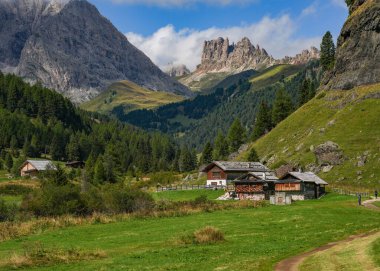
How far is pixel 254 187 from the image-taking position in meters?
104

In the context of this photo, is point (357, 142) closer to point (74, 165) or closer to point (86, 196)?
point (86, 196)

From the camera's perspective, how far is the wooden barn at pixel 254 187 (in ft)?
338

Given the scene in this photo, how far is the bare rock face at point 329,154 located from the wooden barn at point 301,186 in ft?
50.3

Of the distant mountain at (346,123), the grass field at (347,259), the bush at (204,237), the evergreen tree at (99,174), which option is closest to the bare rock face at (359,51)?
the distant mountain at (346,123)

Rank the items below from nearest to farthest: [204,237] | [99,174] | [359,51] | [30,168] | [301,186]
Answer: [204,237] < [301,186] < [99,174] < [359,51] < [30,168]

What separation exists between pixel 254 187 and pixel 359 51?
226ft

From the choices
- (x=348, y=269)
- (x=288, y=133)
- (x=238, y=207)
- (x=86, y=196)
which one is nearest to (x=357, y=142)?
(x=288, y=133)

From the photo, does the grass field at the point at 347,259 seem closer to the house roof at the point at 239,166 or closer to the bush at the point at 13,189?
the house roof at the point at 239,166

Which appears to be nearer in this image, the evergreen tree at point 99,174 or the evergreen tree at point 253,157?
the evergreen tree at point 253,157

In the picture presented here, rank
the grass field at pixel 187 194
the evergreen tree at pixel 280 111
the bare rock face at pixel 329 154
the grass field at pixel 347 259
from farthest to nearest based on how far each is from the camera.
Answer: the evergreen tree at pixel 280 111
the bare rock face at pixel 329 154
the grass field at pixel 187 194
the grass field at pixel 347 259

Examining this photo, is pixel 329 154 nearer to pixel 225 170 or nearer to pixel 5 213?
pixel 225 170

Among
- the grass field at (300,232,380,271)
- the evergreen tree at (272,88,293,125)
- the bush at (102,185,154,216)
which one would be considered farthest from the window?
the grass field at (300,232,380,271)

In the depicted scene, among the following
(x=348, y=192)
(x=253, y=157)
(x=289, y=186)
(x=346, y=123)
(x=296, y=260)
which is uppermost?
(x=346, y=123)

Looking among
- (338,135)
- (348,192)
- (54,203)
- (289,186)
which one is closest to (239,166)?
(338,135)
